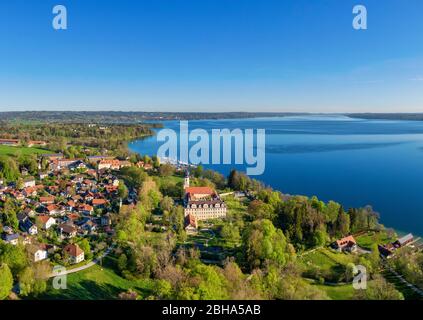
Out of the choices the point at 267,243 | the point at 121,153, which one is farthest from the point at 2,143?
the point at 267,243

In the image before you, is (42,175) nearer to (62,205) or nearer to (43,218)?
(62,205)

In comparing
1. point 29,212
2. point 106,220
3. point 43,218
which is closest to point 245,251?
point 106,220

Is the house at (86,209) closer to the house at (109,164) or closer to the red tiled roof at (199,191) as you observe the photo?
the red tiled roof at (199,191)

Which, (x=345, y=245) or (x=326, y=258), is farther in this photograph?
(x=345, y=245)

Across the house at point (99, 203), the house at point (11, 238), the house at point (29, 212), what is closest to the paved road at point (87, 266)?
the house at point (11, 238)

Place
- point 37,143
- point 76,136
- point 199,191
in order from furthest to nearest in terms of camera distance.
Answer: point 76,136
point 37,143
point 199,191

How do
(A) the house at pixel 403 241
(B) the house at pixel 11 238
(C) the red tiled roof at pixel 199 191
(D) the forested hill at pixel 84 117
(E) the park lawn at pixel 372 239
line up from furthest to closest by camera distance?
(D) the forested hill at pixel 84 117
(C) the red tiled roof at pixel 199 191
(E) the park lawn at pixel 372 239
(A) the house at pixel 403 241
(B) the house at pixel 11 238

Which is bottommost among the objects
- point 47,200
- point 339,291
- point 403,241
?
point 339,291
